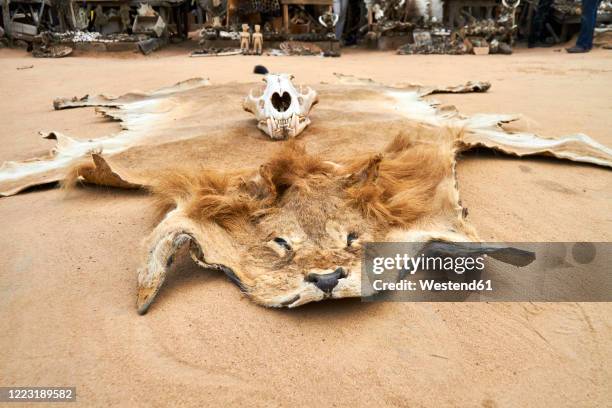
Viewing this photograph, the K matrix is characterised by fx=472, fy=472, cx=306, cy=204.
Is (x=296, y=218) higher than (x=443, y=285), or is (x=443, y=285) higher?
(x=296, y=218)

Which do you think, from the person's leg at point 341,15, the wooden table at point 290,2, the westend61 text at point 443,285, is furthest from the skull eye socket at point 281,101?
the person's leg at point 341,15

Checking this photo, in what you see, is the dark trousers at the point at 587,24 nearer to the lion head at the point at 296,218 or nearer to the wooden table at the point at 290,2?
the wooden table at the point at 290,2

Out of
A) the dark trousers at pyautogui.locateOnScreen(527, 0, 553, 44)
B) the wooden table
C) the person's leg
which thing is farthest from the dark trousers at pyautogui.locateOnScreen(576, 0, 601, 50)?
the person's leg

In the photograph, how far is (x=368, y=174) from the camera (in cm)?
204

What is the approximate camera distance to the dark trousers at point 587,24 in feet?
32.5

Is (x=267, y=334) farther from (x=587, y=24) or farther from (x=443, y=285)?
(x=587, y=24)

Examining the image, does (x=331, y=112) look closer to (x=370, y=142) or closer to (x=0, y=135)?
(x=370, y=142)

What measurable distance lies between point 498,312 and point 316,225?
0.72 meters

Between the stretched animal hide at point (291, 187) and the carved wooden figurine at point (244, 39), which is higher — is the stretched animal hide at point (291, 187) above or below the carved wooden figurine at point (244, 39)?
below

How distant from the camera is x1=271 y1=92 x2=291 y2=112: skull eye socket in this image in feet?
11.4

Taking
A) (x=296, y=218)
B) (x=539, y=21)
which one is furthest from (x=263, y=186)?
(x=539, y=21)

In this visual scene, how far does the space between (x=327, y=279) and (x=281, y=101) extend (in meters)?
2.22

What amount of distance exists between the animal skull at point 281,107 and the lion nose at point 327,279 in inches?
70.5

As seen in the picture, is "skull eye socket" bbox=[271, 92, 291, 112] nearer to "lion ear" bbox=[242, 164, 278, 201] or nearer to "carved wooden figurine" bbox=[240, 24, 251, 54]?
"lion ear" bbox=[242, 164, 278, 201]
